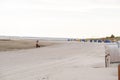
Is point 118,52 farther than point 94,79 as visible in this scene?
Yes

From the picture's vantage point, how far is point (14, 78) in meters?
6.96

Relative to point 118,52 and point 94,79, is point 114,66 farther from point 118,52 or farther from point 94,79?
point 94,79

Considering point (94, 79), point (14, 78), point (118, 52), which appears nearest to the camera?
point (94, 79)

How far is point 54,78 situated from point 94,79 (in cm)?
88

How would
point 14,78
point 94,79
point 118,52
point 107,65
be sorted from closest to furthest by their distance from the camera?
point 94,79
point 14,78
point 118,52
point 107,65

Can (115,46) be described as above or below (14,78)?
above

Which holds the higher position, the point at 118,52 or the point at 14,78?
the point at 118,52

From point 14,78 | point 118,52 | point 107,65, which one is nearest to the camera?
point 14,78

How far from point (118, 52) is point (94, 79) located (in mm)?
1856

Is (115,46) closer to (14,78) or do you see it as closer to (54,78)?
(54,78)

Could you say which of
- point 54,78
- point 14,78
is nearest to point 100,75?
point 54,78

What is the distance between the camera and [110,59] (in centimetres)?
823

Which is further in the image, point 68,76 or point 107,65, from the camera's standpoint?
point 107,65

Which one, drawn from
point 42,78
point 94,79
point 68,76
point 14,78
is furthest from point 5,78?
point 94,79
